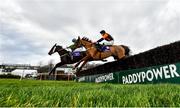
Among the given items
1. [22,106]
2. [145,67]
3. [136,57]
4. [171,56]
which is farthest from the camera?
[136,57]

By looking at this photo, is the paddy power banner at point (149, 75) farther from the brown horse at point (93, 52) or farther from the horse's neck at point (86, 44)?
the horse's neck at point (86, 44)

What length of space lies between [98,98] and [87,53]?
15694mm

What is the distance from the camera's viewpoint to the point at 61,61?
61.3ft

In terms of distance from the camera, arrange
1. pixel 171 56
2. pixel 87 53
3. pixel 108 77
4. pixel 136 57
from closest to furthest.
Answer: pixel 171 56 → pixel 136 57 → pixel 108 77 → pixel 87 53

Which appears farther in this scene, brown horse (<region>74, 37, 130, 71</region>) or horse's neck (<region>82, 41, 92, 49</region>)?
horse's neck (<region>82, 41, 92, 49</region>)

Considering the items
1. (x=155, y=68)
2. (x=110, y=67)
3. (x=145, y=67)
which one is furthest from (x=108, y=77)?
(x=155, y=68)

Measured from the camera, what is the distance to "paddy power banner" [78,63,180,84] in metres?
9.77

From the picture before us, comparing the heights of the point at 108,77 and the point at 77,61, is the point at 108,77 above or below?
below

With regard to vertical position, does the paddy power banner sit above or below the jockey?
below

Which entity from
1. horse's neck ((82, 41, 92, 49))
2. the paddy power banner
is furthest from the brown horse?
the paddy power banner

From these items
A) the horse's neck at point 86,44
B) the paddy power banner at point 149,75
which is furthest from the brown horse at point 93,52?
the paddy power banner at point 149,75

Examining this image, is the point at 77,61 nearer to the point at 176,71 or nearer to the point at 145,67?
the point at 145,67

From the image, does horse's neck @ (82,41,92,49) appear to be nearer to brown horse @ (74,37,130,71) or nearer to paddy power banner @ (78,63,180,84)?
brown horse @ (74,37,130,71)

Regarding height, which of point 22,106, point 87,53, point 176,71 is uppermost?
point 87,53
